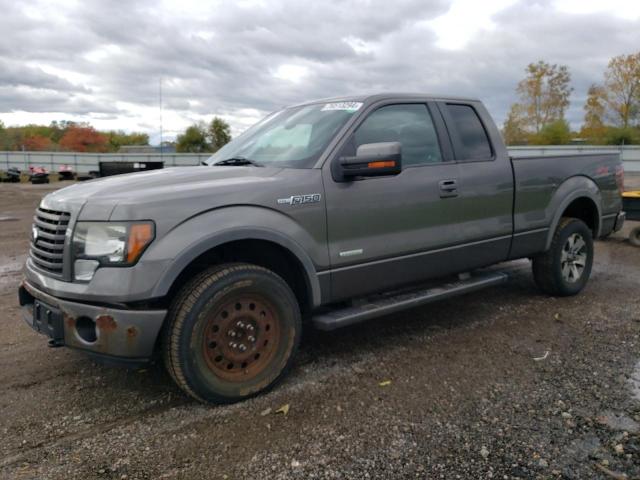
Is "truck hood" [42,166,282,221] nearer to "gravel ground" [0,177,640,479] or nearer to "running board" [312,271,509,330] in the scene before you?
"running board" [312,271,509,330]

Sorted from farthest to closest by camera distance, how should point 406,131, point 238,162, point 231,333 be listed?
point 406,131
point 238,162
point 231,333

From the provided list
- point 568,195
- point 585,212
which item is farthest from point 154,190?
point 585,212

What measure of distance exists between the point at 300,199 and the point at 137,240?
1059mm

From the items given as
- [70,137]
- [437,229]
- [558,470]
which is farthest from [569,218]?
[70,137]

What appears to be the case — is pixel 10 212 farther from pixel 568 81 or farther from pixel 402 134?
pixel 568 81

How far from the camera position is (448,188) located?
4262 mm

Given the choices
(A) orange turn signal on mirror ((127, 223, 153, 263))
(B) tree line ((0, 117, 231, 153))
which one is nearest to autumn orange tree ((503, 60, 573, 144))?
(B) tree line ((0, 117, 231, 153))

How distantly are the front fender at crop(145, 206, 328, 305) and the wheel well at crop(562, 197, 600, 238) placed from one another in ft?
10.7

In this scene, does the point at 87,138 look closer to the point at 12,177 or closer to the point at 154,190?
the point at 12,177

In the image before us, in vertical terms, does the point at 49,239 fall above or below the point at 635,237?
above

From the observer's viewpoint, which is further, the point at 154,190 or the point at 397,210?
the point at 397,210

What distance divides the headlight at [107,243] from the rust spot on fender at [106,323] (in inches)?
9.3

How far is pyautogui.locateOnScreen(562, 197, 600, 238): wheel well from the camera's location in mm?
5605

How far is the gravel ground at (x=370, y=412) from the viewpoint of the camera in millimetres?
2686
